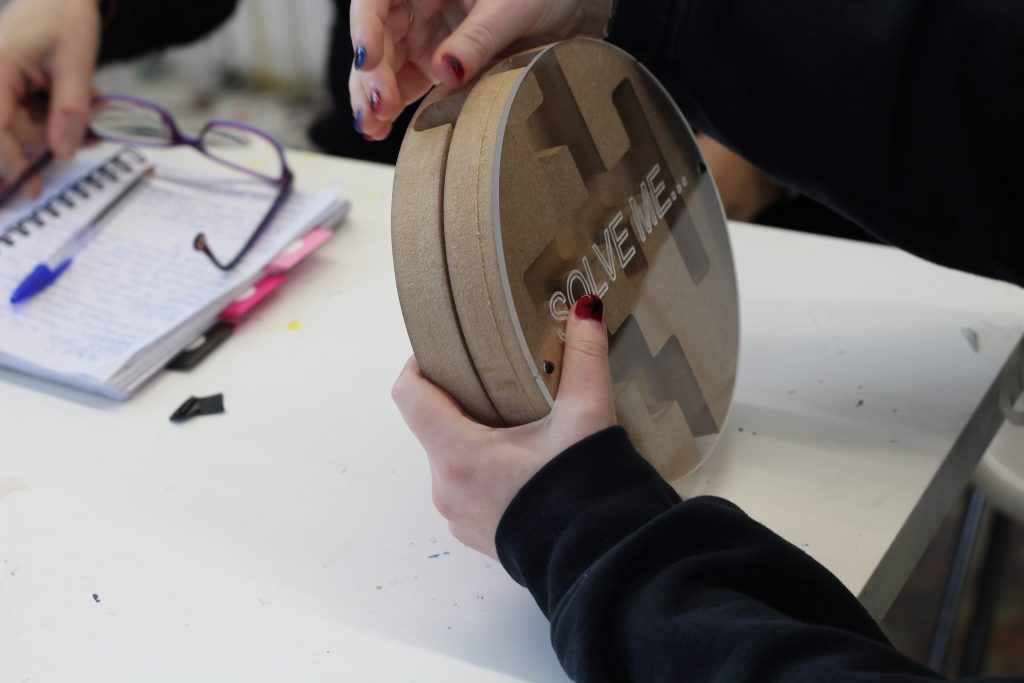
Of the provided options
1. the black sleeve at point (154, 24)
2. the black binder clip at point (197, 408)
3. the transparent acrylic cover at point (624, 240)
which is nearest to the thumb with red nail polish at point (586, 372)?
the transparent acrylic cover at point (624, 240)

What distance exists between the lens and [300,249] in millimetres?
799

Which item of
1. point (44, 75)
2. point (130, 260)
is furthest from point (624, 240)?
point (44, 75)

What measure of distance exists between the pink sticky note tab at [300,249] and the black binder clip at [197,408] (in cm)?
15

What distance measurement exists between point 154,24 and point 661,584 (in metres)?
0.97

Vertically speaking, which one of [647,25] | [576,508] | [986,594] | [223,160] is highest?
[647,25]

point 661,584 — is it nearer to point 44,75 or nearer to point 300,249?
point 300,249

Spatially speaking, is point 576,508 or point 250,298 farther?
point 250,298

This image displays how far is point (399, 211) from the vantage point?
455 millimetres

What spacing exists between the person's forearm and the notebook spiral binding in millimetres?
564

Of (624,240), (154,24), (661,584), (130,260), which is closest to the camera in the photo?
(661,584)

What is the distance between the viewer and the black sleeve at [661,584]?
1.33 ft

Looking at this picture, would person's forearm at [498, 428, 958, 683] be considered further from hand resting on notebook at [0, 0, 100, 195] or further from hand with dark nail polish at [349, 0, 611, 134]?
hand resting on notebook at [0, 0, 100, 195]

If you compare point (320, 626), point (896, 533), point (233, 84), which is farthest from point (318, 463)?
point (233, 84)

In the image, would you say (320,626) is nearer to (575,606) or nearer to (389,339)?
(575,606)
